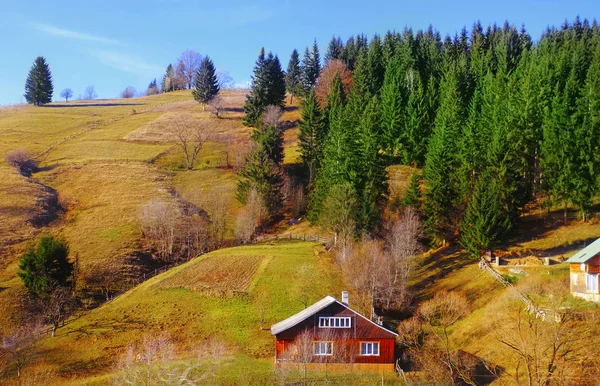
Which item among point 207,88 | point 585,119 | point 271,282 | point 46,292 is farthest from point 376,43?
point 46,292

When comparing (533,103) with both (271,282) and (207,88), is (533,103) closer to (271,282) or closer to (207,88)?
(271,282)

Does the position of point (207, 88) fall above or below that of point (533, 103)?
above

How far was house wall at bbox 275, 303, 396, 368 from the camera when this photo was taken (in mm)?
Result: 38531

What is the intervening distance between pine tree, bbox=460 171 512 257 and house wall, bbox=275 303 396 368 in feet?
49.4

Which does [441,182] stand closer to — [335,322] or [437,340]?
[437,340]

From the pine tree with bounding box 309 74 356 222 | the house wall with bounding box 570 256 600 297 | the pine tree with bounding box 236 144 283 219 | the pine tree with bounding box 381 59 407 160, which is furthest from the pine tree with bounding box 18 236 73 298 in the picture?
the pine tree with bounding box 381 59 407 160

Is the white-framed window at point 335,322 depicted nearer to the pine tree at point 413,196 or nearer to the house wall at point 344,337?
the house wall at point 344,337

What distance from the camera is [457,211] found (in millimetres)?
54812

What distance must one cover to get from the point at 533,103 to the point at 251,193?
3435cm

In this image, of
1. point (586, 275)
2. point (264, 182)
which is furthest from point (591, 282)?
point (264, 182)

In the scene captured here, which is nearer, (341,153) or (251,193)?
(341,153)

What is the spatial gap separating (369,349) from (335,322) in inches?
117

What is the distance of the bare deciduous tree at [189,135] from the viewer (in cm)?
9194

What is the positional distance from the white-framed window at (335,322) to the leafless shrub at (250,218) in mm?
26575
